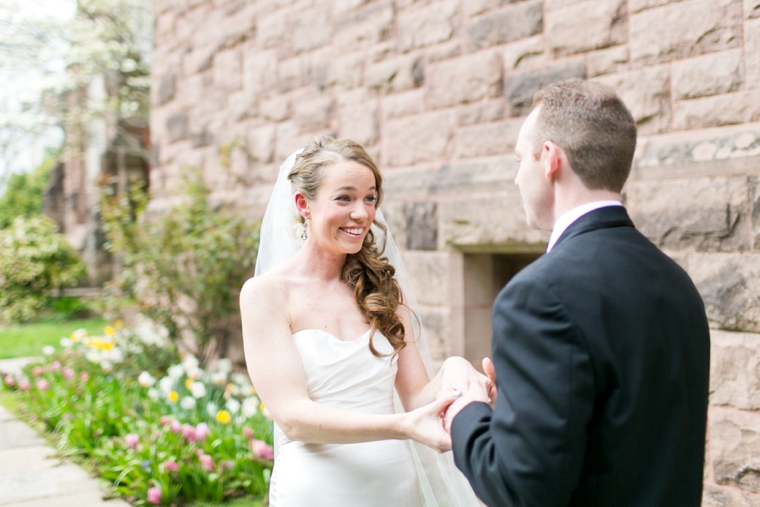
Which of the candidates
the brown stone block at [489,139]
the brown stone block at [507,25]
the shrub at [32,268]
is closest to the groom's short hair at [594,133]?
the brown stone block at [489,139]

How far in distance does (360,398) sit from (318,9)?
3.93 meters

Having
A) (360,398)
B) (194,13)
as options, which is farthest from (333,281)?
(194,13)

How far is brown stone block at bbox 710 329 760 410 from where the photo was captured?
275cm

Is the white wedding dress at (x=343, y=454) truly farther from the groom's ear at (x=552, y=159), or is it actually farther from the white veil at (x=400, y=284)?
the groom's ear at (x=552, y=159)

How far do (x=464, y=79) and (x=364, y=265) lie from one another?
2054mm

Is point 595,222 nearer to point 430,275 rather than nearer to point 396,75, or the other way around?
point 430,275

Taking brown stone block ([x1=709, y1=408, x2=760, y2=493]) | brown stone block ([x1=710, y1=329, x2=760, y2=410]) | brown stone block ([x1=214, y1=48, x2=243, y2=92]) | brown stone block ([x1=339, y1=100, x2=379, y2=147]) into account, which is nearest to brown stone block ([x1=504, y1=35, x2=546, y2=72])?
brown stone block ([x1=339, y1=100, x2=379, y2=147])

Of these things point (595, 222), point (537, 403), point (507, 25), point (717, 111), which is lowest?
point (537, 403)

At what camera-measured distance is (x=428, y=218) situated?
4188 millimetres

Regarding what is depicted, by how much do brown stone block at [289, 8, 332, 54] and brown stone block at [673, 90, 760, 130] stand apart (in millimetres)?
2950

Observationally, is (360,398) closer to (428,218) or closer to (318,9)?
(428,218)

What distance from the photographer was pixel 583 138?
4.73 ft

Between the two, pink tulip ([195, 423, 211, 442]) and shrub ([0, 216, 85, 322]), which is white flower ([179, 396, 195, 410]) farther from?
shrub ([0, 216, 85, 322])

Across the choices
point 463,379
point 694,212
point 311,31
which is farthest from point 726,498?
point 311,31
